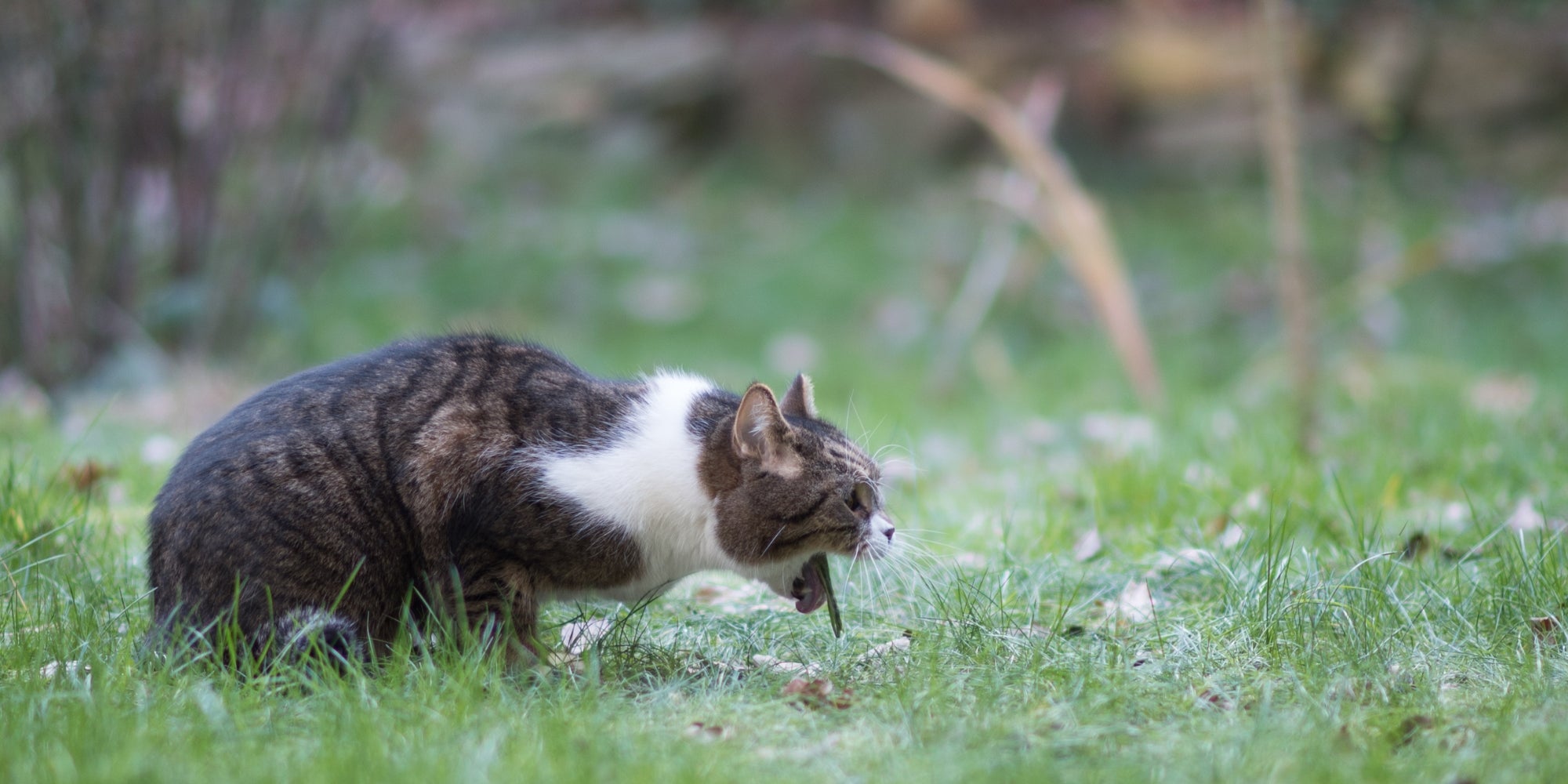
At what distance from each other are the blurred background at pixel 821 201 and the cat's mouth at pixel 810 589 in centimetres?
209

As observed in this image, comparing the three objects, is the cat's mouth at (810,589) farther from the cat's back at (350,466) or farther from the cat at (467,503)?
the cat's back at (350,466)

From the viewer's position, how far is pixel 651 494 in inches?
101

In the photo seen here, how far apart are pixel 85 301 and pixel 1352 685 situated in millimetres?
5624

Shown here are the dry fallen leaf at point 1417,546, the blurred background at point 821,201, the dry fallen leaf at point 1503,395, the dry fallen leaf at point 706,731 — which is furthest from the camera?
the blurred background at point 821,201

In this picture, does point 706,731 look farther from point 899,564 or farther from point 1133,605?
point 1133,605

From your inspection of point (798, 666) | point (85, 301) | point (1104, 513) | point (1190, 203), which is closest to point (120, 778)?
point (798, 666)

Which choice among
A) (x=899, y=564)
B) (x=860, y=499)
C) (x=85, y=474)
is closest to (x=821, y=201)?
(x=85, y=474)

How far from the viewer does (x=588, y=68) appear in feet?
33.5


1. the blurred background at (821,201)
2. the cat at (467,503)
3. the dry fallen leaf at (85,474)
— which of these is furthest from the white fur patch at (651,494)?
the blurred background at (821,201)

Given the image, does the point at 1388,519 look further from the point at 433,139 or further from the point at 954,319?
the point at 433,139

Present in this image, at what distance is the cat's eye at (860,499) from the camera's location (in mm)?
2613

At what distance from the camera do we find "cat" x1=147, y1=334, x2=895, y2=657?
2.39 meters

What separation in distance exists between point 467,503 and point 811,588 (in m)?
0.71

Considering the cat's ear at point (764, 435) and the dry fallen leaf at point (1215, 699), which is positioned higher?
the cat's ear at point (764, 435)
